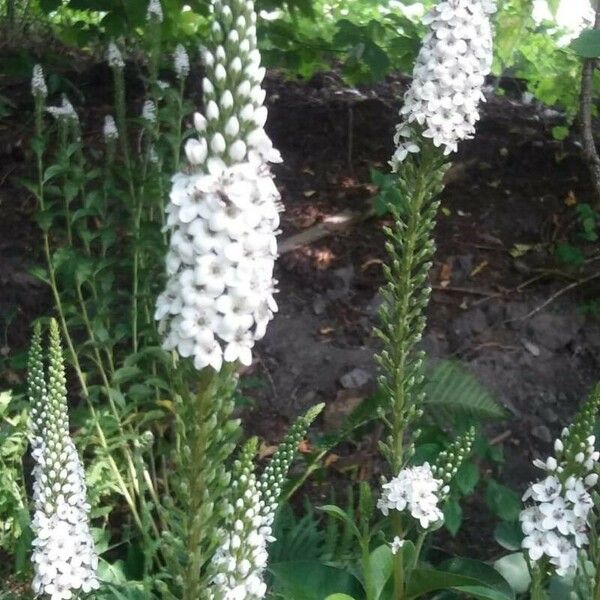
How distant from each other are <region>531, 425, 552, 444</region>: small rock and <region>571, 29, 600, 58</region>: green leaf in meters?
2.10

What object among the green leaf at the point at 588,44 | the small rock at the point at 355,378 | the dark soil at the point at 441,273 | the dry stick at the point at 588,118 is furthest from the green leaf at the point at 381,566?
the dry stick at the point at 588,118

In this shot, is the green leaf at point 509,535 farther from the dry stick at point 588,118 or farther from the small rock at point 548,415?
the dry stick at point 588,118

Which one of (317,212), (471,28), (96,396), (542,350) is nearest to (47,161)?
(317,212)

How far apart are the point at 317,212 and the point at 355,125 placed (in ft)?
3.34

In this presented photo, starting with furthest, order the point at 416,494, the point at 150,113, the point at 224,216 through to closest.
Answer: the point at 150,113 → the point at 416,494 → the point at 224,216

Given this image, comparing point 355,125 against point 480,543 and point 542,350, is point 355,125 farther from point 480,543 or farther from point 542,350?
point 480,543

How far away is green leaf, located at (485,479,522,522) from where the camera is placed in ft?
12.4

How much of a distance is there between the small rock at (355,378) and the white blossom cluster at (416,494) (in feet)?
6.56

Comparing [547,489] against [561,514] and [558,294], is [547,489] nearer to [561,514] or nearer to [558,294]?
[561,514]

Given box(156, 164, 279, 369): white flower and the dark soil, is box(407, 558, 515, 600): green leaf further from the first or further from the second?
box(156, 164, 279, 369): white flower

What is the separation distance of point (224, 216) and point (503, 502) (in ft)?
8.35

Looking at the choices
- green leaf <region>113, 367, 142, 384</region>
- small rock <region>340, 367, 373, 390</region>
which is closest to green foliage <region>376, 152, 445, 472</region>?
green leaf <region>113, 367, 142, 384</region>

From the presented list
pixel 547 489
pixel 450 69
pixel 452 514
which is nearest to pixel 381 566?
pixel 452 514

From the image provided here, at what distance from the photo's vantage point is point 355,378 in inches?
197
